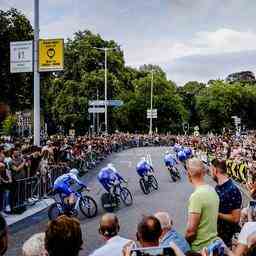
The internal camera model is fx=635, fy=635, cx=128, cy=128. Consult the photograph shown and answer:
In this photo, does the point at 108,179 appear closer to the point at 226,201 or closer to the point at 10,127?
the point at 226,201

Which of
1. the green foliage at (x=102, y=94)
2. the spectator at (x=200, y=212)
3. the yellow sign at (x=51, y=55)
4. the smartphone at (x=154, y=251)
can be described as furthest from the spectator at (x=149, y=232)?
the green foliage at (x=102, y=94)

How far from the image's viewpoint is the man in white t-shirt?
578 centimetres

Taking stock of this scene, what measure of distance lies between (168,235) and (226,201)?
1.39 metres

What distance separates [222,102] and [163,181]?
80.2 m

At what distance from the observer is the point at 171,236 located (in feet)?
20.4

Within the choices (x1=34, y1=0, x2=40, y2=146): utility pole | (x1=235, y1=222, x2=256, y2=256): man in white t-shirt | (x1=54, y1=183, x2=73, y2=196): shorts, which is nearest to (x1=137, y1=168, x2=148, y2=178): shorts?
(x1=34, y1=0, x2=40, y2=146): utility pole

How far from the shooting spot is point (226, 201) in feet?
24.1

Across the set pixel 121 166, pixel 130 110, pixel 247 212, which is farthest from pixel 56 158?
pixel 130 110

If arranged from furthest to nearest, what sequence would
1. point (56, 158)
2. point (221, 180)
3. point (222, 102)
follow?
point (222, 102)
point (56, 158)
point (221, 180)

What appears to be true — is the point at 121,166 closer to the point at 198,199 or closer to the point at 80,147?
the point at 80,147

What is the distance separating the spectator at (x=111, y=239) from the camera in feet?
18.0

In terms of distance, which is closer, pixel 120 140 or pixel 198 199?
pixel 198 199

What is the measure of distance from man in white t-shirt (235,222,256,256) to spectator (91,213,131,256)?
41.2 inches

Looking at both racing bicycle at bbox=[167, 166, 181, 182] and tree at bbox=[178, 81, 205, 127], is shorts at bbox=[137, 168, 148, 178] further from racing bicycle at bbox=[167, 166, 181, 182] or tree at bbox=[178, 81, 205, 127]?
tree at bbox=[178, 81, 205, 127]
